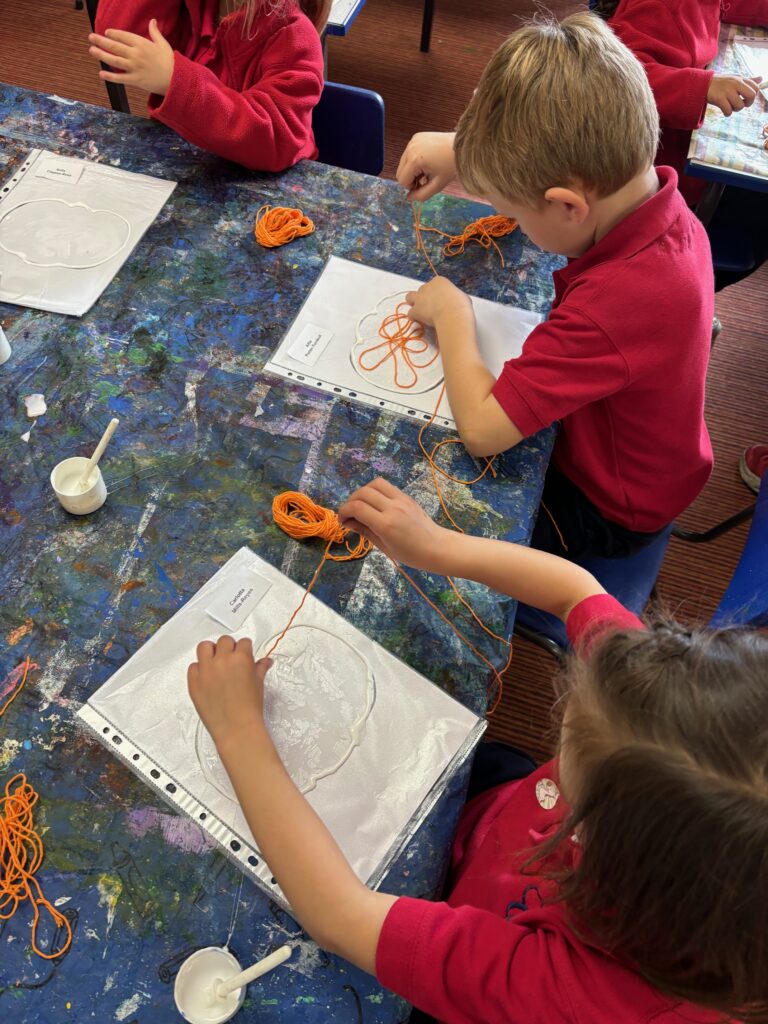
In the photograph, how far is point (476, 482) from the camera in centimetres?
94

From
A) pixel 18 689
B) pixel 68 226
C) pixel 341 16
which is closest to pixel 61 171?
pixel 68 226

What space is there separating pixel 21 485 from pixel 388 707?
0.53 metres

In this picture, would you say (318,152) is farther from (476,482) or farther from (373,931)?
(373,931)

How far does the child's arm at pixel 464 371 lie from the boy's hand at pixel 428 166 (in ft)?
0.75

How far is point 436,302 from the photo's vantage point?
3.51 feet

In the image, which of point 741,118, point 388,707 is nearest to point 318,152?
point 741,118

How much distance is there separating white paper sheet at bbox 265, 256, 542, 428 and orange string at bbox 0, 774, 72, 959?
1.96 feet

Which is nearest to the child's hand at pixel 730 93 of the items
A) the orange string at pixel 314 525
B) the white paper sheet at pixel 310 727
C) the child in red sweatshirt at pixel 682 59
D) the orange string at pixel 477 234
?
the child in red sweatshirt at pixel 682 59

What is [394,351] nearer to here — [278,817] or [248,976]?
[278,817]

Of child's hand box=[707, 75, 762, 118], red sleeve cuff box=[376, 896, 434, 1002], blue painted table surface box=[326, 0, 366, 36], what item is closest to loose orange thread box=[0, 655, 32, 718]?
red sleeve cuff box=[376, 896, 434, 1002]

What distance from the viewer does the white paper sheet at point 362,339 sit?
3.33ft

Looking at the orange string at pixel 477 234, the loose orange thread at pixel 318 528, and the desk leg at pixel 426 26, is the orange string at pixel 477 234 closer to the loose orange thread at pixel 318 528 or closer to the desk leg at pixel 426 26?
the loose orange thread at pixel 318 528

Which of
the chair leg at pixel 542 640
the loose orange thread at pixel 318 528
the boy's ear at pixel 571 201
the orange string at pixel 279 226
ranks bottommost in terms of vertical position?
the chair leg at pixel 542 640

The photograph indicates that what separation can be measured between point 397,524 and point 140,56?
3.00 ft
